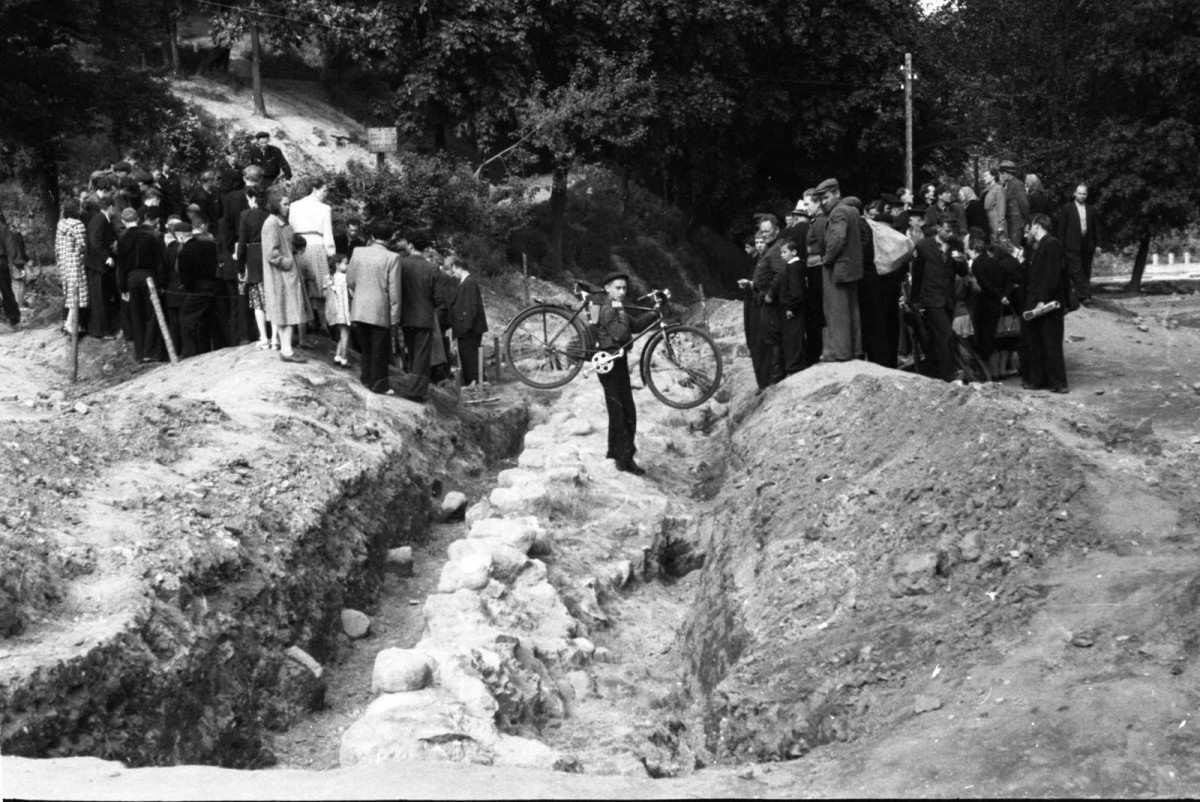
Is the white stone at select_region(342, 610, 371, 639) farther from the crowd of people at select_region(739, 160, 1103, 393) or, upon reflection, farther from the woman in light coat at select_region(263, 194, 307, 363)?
the crowd of people at select_region(739, 160, 1103, 393)

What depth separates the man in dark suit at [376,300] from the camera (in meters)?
15.0

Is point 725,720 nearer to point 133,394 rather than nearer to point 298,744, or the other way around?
point 298,744

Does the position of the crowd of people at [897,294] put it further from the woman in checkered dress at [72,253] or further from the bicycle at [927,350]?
the woman in checkered dress at [72,253]

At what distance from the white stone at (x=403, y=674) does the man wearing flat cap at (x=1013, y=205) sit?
13369 millimetres

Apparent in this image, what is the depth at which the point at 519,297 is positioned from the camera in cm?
2630

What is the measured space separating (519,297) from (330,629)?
16.0 meters

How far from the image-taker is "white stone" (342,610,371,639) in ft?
35.6

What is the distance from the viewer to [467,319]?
55.6ft

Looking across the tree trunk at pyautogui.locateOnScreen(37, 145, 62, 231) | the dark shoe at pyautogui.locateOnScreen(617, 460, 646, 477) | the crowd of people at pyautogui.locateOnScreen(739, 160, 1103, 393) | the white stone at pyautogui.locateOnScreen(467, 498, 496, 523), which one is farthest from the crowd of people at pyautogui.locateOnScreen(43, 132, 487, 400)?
the tree trunk at pyautogui.locateOnScreen(37, 145, 62, 231)

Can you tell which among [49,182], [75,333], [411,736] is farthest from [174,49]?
[411,736]

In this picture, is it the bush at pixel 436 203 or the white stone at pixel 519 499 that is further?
the bush at pixel 436 203

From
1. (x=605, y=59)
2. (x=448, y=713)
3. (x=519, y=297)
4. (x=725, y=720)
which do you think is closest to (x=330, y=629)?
(x=448, y=713)

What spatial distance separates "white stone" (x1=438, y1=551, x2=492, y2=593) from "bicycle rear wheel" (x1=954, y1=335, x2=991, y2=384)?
6386 millimetres

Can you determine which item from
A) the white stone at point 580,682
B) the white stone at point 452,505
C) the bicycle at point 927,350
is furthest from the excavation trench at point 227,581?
the bicycle at point 927,350
